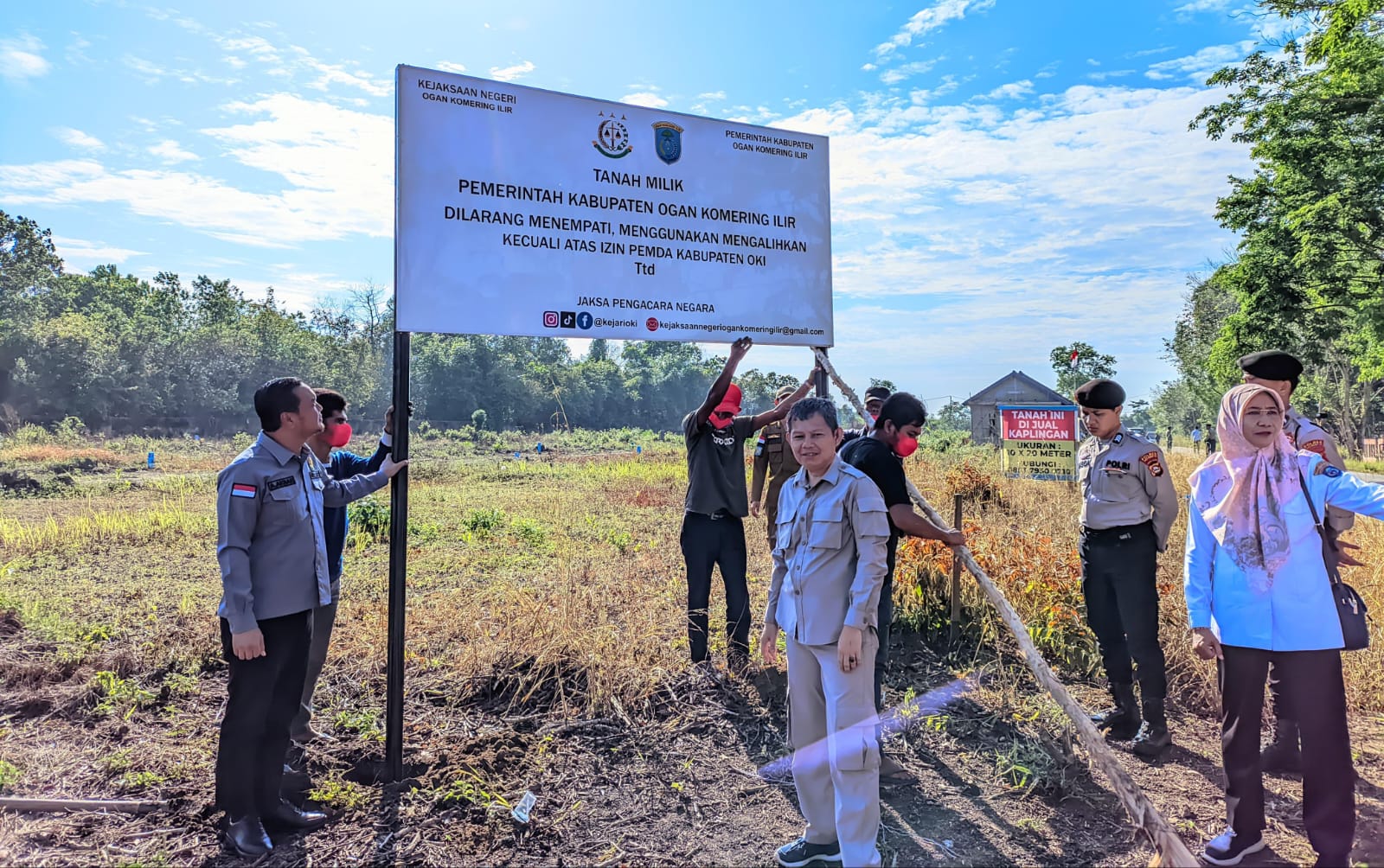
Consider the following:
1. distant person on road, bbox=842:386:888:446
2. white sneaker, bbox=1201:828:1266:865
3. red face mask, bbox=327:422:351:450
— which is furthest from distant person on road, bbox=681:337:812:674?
white sneaker, bbox=1201:828:1266:865

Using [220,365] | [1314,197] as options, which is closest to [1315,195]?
[1314,197]

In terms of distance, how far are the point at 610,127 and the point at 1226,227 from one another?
72.5 feet

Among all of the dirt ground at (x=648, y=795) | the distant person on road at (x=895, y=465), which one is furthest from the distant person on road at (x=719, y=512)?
the distant person on road at (x=895, y=465)

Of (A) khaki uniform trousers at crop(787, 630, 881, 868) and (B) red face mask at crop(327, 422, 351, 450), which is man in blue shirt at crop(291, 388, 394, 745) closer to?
(B) red face mask at crop(327, 422, 351, 450)

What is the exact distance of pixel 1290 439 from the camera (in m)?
3.34

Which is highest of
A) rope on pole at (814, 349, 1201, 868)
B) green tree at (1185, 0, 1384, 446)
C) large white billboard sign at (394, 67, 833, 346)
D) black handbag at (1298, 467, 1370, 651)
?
green tree at (1185, 0, 1384, 446)

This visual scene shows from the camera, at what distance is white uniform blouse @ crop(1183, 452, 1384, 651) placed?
2.61 m

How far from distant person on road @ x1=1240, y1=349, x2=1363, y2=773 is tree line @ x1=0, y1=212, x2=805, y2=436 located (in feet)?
70.0

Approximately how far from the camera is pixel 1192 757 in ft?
12.0

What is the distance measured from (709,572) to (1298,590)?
9.65ft

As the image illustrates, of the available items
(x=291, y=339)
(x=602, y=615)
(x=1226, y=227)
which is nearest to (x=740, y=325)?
(x=602, y=615)

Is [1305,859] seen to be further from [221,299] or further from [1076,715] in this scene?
[221,299]

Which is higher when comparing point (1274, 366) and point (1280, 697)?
point (1274, 366)

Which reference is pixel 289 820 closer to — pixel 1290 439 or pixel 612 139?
pixel 612 139
